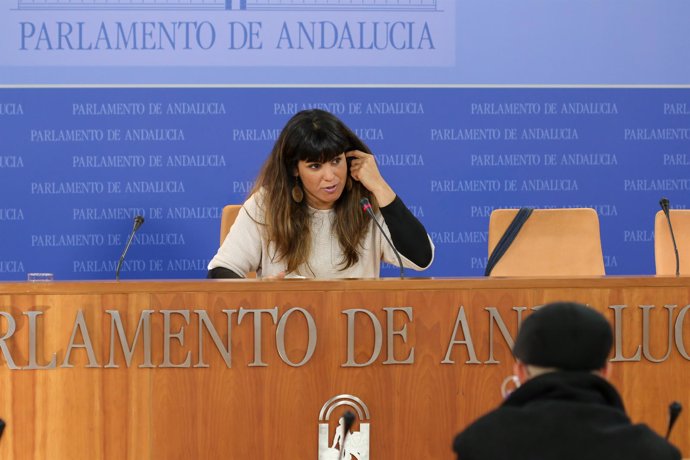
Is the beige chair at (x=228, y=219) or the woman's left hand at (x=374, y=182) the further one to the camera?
the beige chair at (x=228, y=219)

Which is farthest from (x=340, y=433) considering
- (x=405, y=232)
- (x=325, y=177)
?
(x=325, y=177)

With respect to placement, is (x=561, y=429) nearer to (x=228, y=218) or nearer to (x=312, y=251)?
(x=312, y=251)

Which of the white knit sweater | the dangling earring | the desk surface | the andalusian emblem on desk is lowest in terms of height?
the andalusian emblem on desk

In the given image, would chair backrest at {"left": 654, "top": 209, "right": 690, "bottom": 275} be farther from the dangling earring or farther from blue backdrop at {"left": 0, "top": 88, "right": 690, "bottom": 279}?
the dangling earring

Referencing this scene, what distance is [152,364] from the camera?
276 centimetres

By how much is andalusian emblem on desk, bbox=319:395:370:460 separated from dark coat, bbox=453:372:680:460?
1.22m

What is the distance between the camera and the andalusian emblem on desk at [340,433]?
8.95 ft

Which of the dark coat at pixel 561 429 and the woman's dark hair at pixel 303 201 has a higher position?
the woman's dark hair at pixel 303 201

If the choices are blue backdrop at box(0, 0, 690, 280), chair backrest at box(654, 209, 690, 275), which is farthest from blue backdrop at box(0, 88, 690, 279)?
chair backrest at box(654, 209, 690, 275)

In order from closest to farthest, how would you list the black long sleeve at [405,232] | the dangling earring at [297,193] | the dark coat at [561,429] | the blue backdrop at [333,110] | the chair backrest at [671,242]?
the dark coat at [561,429], the black long sleeve at [405,232], the dangling earring at [297,193], the chair backrest at [671,242], the blue backdrop at [333,110]

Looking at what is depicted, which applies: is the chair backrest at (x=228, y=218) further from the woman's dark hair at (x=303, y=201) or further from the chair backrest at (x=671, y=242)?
the chair backrest at (x=671, y=242)

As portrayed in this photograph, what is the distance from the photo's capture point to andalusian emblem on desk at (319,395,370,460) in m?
2.73

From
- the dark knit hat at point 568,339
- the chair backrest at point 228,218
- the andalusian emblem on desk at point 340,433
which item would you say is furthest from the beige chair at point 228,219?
the dark knit hat at point 568,339

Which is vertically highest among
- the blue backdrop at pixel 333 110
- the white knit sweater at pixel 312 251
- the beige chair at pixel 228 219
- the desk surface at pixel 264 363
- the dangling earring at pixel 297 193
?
the blue backdrop at pixel 333 110
